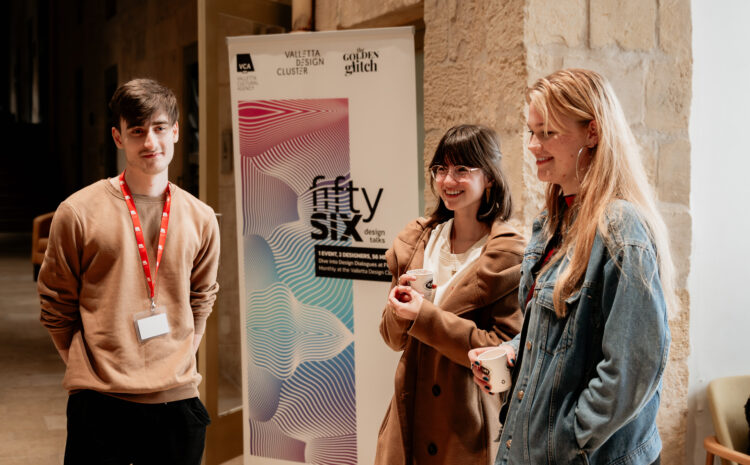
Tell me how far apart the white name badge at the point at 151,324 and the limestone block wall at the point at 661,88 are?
1.74 meters

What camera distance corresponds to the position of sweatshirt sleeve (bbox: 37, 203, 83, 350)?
1.88 m

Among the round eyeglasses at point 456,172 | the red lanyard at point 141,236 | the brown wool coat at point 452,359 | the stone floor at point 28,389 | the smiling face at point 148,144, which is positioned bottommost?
the stone floor at point 28,389

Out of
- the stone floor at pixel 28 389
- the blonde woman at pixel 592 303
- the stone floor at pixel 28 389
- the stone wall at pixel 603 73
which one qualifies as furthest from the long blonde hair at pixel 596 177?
the stone floor at pixel 28 389

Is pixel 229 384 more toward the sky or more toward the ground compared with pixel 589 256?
more toward the ground

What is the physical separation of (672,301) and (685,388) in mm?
1569

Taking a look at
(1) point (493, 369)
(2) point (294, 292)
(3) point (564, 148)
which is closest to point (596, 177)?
(3) point (564, 148)

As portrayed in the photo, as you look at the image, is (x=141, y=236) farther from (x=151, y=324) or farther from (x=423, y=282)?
(x=423, y=282)

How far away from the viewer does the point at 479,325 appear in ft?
6.96

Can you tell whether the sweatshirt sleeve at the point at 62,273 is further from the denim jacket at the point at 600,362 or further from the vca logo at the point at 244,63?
the vca logo at the point at 244,63

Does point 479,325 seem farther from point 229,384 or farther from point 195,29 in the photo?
point 195,29

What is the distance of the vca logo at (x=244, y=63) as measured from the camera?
11.1ft

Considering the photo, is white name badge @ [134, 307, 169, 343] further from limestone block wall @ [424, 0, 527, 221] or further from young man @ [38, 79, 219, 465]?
limestone block wall @ [424, 0, 527, 221]

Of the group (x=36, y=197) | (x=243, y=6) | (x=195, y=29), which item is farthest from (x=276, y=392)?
(x=36, y=197)

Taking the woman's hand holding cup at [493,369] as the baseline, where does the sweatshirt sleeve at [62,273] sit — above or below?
above
